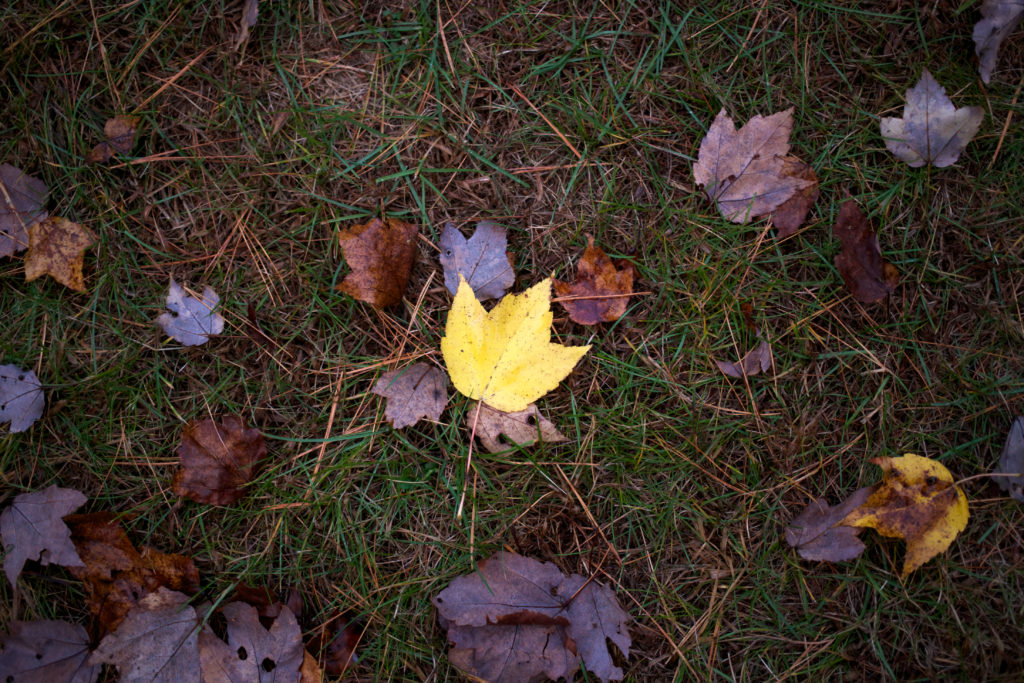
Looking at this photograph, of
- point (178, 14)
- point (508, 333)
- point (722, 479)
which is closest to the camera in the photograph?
point (508, 333)

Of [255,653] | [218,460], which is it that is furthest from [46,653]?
[218,460]


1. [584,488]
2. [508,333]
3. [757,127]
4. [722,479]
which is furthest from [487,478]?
[757,127]

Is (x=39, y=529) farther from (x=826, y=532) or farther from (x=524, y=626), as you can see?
(x=826, y=532)

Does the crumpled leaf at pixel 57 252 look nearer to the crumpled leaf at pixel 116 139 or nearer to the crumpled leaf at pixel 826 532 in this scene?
the crumpled leaf at pixel 116 139

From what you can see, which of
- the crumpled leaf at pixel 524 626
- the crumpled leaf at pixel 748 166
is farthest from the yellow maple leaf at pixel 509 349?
the crumpled leaf at pixel 748 166

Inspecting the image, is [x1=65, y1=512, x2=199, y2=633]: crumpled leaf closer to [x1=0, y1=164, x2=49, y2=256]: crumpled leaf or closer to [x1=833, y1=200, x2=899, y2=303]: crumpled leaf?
[x1=0, y1=164, x2=49, y2=256]: crumpled leaf

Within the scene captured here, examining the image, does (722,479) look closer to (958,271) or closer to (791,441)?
(791,441)
